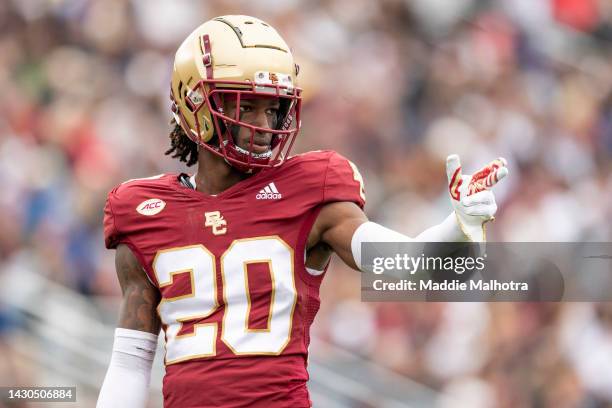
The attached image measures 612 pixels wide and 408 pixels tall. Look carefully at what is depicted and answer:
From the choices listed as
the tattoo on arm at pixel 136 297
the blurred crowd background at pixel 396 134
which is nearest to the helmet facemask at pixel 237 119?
the tattoo on arm at pixel 136 297

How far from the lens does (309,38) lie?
6922 millimetres

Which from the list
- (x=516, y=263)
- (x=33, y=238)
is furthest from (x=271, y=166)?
(x=33, y=238)

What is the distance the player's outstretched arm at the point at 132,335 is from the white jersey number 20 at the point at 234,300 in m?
0.14

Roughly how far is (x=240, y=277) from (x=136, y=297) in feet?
1.18

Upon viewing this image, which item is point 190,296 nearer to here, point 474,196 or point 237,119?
point 237,119

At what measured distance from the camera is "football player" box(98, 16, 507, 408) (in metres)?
2.94

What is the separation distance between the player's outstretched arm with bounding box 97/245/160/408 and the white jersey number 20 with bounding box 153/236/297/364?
0.45 feet

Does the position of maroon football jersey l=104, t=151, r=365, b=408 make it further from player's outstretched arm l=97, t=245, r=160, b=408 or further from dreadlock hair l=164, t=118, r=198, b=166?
dreadlock hair l=164, t=118, r=198, b=166

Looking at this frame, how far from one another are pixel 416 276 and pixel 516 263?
3.24 m

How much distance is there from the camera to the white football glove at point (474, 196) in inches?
102

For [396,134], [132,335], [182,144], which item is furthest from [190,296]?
[396,134]

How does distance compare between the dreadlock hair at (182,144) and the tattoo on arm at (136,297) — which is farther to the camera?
the dreadlock hair at (182,144)

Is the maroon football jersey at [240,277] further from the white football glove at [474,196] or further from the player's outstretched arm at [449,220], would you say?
the white football glove at [474,196]

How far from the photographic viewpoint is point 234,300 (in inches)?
117
